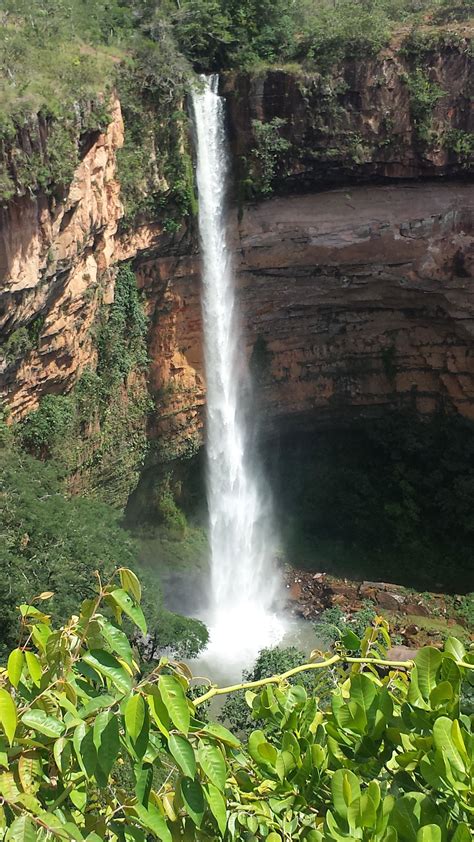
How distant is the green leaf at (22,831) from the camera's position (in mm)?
1490

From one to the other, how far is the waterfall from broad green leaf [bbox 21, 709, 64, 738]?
39.1 ft

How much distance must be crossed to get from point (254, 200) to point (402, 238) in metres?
3.40

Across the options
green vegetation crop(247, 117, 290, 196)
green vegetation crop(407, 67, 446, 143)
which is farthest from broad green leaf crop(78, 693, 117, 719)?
green vegetation crop(407, 67, 446, 143)

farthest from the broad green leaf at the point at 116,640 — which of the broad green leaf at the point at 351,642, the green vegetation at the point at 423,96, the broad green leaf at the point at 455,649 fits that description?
the green vegetation at the point at 423,96

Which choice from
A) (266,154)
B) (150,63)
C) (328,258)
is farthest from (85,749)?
(328,258)

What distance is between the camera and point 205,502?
16.1 metres

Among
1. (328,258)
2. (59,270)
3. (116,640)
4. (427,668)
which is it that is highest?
(328,258)

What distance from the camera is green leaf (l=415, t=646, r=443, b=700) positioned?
1.91 m

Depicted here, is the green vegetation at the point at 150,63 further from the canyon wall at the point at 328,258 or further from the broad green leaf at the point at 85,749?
the broad green leaf at the point at 85,749

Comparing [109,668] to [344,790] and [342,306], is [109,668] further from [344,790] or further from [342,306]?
[342,306]

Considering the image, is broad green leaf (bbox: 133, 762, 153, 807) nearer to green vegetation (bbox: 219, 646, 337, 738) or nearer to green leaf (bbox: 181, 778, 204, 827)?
green leaf (bbox: 181, 778, 204, 827)

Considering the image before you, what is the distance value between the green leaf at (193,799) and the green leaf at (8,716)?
450 mm

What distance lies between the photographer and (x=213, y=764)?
5.72 ft

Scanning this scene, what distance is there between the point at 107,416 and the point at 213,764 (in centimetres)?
1176
